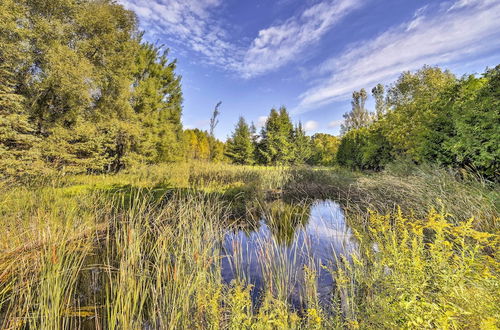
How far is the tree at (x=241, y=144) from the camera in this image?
66.5 ft

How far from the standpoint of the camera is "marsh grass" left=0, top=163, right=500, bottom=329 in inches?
39.6

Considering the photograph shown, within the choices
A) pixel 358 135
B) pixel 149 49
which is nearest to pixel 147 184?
pixel 149 49

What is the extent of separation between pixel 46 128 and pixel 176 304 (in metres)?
9.99

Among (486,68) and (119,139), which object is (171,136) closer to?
(119,139)

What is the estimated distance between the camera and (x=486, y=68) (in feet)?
14.6

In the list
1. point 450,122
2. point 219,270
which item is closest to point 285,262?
point 219,270

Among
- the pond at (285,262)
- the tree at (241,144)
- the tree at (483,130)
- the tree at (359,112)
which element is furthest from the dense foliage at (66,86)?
the tree at (359,112)

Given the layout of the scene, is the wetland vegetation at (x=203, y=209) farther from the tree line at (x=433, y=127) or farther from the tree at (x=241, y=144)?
the tree at (x=241, y=144)

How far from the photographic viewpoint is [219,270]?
5.70 ft

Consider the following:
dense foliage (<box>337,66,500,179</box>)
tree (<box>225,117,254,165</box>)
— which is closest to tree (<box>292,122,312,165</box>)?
dense foliage (<box>337,66,500,179</box>)

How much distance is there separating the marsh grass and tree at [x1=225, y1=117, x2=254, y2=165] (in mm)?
15637

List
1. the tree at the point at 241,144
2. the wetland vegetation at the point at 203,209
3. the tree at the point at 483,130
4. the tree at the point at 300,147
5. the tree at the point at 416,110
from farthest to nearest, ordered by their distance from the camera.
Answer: the tree at the point at 241,144, the tree at the point at 300,147, the tree at the point at 416,110, the tree at the point at 483,130, the wetland vegetation at the point at 203,209

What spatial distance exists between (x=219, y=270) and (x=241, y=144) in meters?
18.9

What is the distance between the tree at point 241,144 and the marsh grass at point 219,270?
15.6 metres
